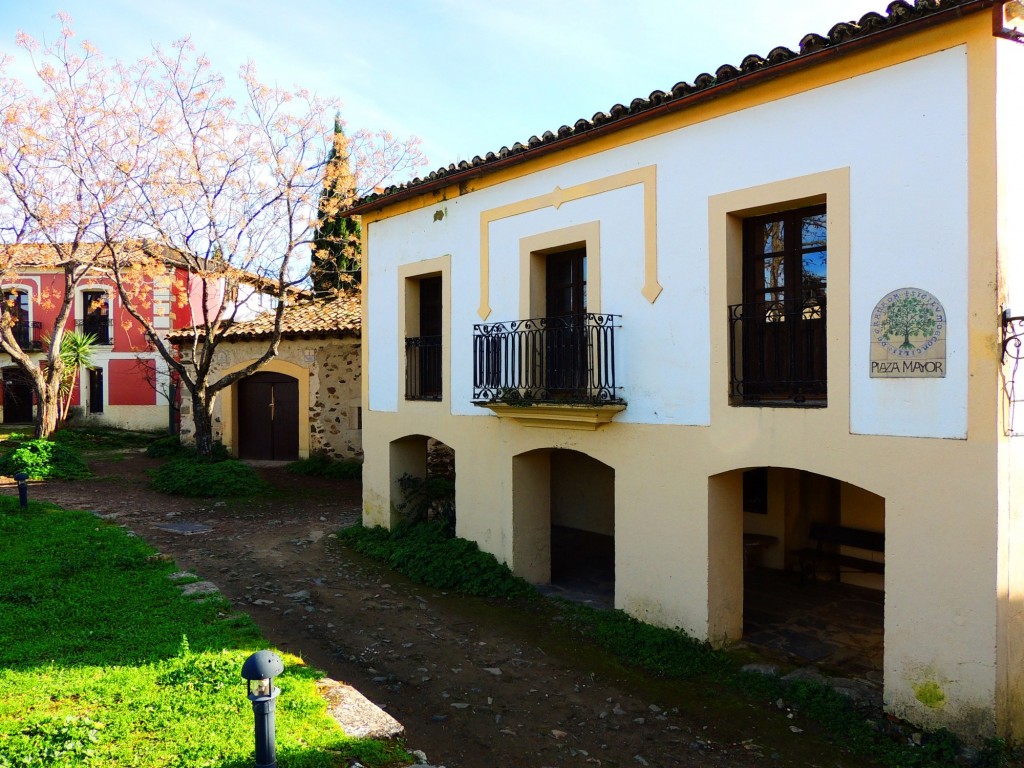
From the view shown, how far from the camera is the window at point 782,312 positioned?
20.7ft

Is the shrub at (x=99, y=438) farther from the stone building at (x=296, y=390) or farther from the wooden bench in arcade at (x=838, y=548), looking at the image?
the wooden bench in arcade at (x=838, y=548)

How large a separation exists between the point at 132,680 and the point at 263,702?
207 cm

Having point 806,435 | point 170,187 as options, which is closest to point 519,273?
point 806,435

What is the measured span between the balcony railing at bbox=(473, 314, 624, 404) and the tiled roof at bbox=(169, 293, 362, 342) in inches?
326

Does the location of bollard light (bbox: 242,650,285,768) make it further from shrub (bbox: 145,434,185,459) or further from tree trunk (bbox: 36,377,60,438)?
tree trunk (bbox: 36,377,60,438)

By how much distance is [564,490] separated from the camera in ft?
41.2

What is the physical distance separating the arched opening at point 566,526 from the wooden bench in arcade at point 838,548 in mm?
2390

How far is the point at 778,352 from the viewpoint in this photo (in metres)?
6.54

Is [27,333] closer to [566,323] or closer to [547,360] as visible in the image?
[566,323]

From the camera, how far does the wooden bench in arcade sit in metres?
8.30

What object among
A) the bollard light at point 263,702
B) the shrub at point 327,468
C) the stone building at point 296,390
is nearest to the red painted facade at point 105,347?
the stone building at point 296,390

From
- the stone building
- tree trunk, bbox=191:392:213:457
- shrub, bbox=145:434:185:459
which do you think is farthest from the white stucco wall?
shrub, bbox=145:434:185:459

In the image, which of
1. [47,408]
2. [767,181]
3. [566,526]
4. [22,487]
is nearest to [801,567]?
[566,526]

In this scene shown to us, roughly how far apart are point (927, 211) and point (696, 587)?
12.3ft
